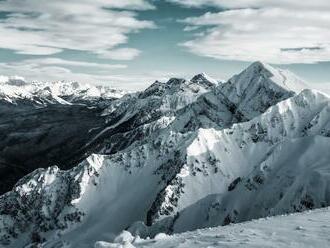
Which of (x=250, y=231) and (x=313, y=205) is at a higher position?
(x=250, y=231)

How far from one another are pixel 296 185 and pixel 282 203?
338 inches

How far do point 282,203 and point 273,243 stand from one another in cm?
16569

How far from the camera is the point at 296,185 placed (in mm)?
192625

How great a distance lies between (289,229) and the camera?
33875 millimetres

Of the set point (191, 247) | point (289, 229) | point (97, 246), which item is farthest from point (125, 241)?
point (289, 229)

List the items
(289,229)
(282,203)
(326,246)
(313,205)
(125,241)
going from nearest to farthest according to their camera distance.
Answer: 1. (326,246)
2. (125,241)
3. (289,229)
4. (313,205)
5. (282,203)

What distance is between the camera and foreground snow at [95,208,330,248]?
29484 mm

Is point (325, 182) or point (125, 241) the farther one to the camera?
point (325, 182)

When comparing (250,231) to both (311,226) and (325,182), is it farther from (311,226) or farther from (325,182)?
(325,182)

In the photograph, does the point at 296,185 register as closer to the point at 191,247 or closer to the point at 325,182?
the point at 325,182

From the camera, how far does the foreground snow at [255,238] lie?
29.5 metres

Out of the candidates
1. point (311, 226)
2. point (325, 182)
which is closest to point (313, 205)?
point (325, 182)

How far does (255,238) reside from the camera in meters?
31.4

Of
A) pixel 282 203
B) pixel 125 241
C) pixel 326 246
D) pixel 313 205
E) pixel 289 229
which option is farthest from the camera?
pixel 282 203
